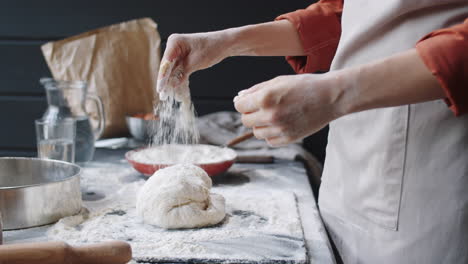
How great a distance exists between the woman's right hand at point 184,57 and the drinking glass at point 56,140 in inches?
17.5

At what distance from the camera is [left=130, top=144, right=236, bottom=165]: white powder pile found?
1599mm

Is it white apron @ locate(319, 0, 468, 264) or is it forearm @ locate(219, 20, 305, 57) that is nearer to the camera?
white apron @ locate(319, 0, 468, 264)

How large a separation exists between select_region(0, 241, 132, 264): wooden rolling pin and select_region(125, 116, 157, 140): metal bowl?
1204 mm

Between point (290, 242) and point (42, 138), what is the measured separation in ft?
2.90

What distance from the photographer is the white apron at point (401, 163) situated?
0.99 meters

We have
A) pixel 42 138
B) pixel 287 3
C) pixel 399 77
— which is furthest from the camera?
pixel 287 3

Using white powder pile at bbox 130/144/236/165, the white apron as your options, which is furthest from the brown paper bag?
the white apron

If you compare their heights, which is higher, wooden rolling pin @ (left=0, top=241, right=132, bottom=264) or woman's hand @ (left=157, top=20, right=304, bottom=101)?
woman's hand @ (left=157, top=20, right=304, bottom=101)

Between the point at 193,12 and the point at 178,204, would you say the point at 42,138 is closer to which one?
the point at 178,204

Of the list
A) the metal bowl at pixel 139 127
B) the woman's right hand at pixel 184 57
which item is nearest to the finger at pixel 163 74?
the woman's right hand at pixel 184 57

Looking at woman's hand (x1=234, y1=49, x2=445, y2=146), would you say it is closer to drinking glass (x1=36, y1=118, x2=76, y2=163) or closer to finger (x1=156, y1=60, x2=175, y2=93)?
finger (x1=156, y1=60, x2=175, y2=93)

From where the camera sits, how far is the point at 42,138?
5.08 feet

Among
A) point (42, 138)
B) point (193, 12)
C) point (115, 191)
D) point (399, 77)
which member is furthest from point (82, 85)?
point (399, 77)

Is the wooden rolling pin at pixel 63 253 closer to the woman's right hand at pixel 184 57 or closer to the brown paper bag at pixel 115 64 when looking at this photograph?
the woman's right hand at pixel 184 57
